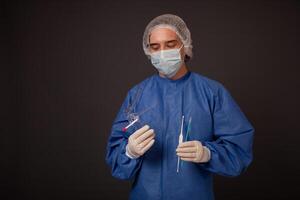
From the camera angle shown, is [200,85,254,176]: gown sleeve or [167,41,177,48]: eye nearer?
[200,85,254,176]: gown sleeve

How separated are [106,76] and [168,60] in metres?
1.12

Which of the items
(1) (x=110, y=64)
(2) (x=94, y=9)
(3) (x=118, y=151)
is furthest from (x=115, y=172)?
(2) (x=94, y=9)

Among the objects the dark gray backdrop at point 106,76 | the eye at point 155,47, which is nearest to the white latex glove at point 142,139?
the eye at point 155,47

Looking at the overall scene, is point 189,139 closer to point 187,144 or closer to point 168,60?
point 187,144

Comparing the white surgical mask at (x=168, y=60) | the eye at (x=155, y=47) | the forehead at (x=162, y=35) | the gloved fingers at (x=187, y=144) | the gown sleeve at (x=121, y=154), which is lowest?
the gown sleeve at (x=121, y=154)

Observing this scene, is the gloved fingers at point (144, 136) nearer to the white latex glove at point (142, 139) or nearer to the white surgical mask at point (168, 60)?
the white latex glove at point (142, 139)

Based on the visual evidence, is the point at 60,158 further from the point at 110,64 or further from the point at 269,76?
the point at 269,76

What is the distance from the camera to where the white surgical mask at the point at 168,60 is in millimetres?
1636

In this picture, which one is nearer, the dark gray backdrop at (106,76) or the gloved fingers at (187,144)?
the gloved fingers at (187,144)

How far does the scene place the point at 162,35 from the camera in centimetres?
164

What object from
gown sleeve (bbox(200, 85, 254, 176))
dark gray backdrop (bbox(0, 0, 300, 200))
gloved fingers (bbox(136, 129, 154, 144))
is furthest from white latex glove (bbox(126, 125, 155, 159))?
dark gray backdrop (bbox(0, 0, 300, 200))

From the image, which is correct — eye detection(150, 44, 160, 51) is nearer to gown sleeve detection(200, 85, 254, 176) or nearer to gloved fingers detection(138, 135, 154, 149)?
gown sleeve detection(200, 85, 254, 176)

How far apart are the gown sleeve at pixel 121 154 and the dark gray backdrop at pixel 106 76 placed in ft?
3.23

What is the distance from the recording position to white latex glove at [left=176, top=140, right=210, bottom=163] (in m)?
1.40
